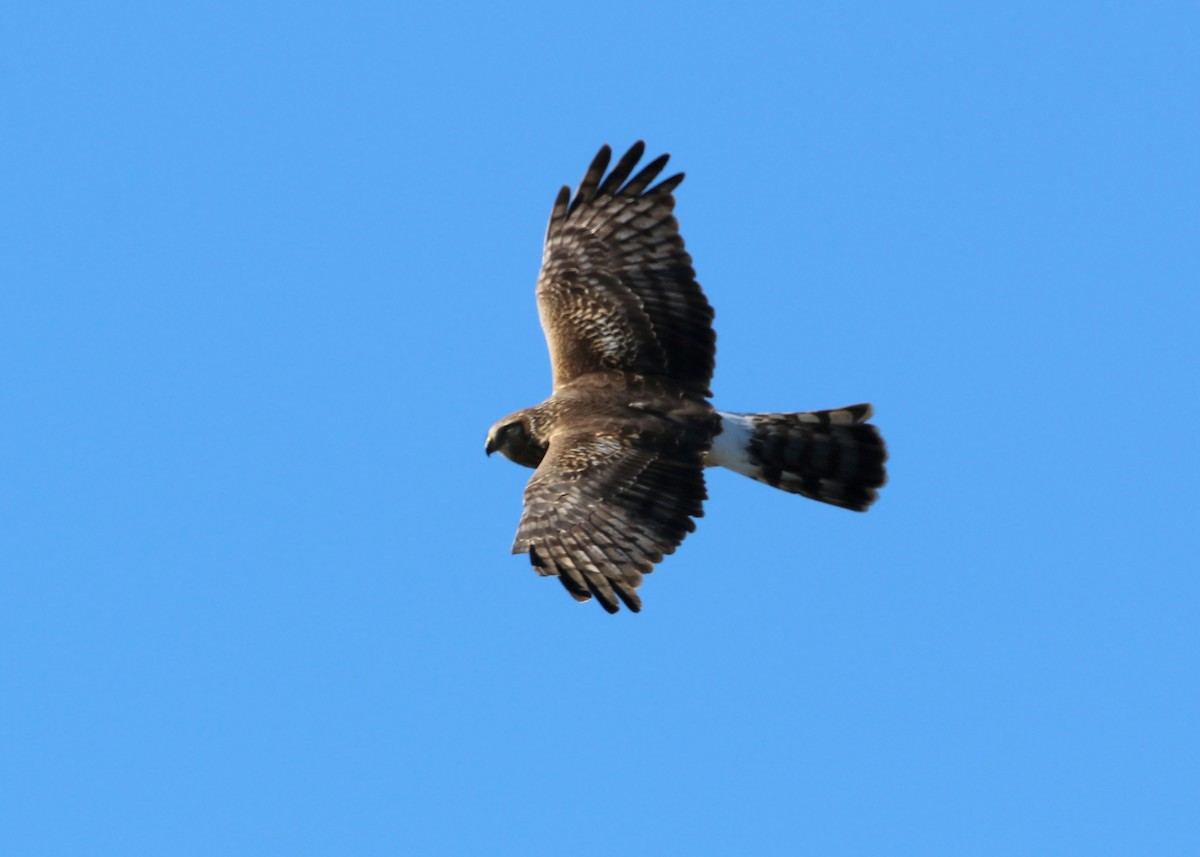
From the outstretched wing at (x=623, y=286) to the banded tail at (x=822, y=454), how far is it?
0.48 meters

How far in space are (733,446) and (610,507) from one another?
3.55 ft

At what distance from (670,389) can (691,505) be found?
42.9 inches

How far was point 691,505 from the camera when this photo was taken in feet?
32.3

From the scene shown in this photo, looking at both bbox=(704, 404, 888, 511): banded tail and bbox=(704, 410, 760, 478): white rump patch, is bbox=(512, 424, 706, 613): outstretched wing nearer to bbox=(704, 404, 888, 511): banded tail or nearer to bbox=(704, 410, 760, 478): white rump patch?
bbox=(704, 410, 760, 478): white rump patch

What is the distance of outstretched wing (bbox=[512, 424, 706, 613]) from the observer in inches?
366

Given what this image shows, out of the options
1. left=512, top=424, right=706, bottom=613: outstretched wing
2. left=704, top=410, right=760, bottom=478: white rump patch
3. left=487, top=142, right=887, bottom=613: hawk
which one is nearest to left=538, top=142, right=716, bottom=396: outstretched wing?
left=487, top=142, right=887, bottom=613: hawk

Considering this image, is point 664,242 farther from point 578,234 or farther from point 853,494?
point 853,494

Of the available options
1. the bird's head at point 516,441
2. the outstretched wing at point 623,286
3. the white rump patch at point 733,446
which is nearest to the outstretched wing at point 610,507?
the white rump patch at point 733,446

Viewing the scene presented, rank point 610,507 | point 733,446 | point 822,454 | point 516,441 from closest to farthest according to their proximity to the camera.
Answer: point 610,507 → point 733,446 → point 822,454 → point 516,441

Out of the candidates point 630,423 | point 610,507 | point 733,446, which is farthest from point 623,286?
point 610,507

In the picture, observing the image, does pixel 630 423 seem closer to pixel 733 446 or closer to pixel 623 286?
pixel 733 446

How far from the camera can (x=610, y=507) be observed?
9727 mm

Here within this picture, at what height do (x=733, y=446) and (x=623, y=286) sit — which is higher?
(x=623, y=286)

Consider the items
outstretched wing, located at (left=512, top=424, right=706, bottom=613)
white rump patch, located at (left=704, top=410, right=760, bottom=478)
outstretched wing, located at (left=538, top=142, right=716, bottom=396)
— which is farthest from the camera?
outstretched wing, located at (left=538, top=142, right=716, bottom=396)
